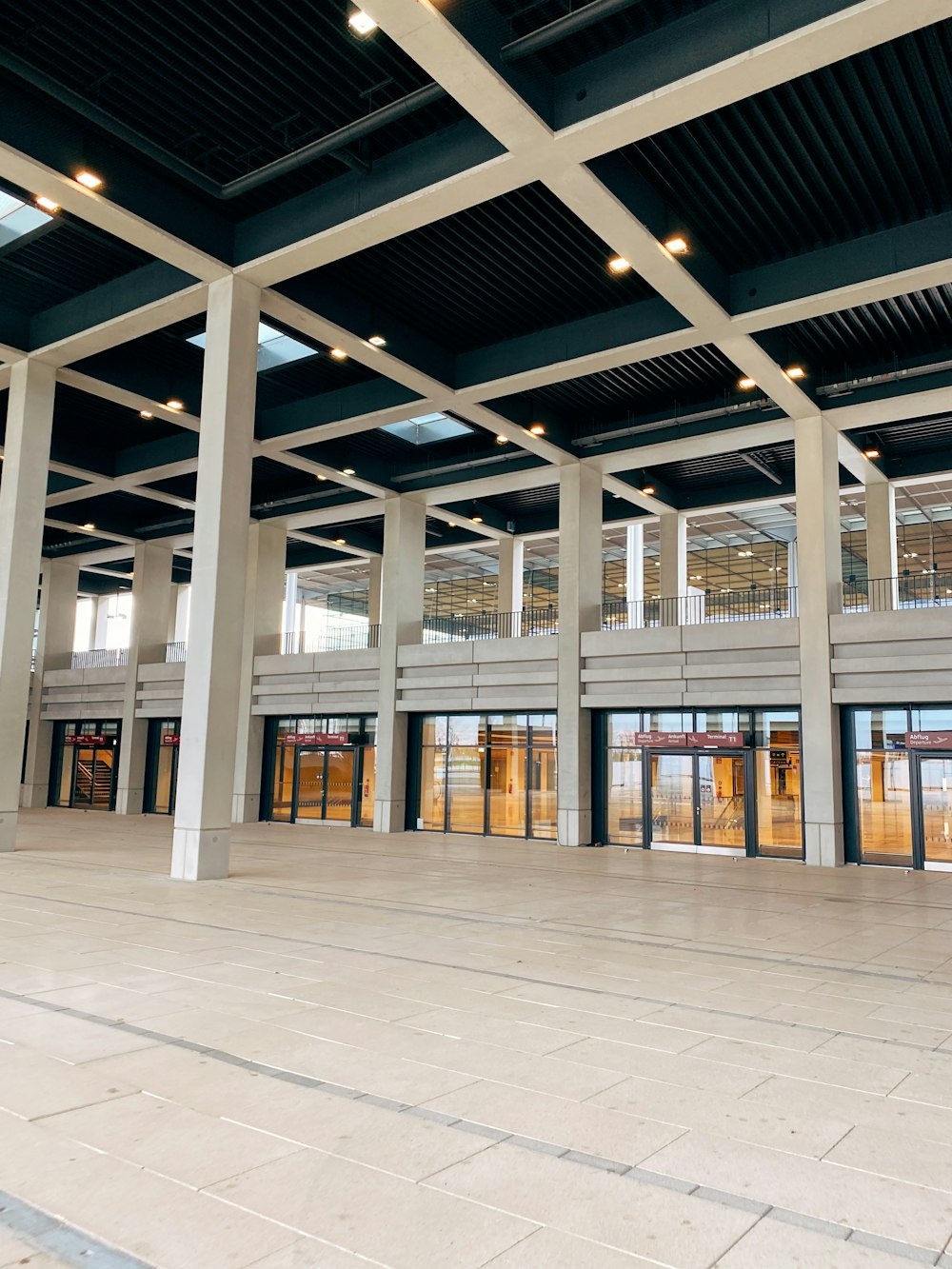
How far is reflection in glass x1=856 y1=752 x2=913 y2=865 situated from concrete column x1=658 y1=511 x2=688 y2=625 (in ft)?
23.3

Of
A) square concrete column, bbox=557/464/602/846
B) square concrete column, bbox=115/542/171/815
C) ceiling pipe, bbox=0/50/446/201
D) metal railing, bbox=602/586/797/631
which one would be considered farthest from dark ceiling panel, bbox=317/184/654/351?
square concrete column, bbox=115/542/171/815

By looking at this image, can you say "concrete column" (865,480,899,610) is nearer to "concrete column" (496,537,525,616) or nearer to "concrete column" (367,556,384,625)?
"concrete column" (496,537,525,616)

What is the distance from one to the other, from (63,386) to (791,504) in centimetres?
1930

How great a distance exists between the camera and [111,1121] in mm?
4398

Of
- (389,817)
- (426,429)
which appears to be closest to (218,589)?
(426,429)

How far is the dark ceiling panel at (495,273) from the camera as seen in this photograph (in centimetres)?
1427

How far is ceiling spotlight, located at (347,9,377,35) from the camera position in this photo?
10.2 meters

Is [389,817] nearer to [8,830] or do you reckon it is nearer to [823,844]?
[8,830]

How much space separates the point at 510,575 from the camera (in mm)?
29125

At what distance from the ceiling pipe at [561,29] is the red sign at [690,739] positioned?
13888 mm

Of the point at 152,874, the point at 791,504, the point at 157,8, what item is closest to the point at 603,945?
the point at 152,874

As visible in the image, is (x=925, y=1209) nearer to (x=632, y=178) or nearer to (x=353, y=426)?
(x=632, y=178)

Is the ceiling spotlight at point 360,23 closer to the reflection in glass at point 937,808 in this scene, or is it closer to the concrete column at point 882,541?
the concrete column at point 882,541

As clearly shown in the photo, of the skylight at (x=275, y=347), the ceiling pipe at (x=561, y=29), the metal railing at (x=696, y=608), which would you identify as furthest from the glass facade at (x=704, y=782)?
the ceiling pipe at (x=561, y=29)
